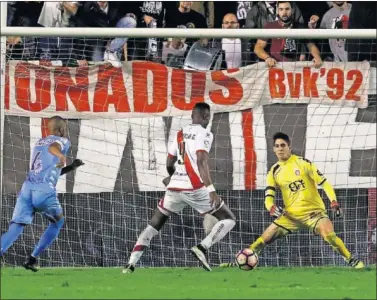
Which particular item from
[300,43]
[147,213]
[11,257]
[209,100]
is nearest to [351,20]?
[300,43]

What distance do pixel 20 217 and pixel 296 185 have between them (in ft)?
10.2

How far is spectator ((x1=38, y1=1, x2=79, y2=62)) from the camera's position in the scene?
55.5 ft

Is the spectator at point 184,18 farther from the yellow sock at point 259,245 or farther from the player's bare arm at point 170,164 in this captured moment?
the yellow sock at point 259,245

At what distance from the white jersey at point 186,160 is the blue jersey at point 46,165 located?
1201 mm

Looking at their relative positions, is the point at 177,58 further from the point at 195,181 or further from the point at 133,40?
the point at 195,181

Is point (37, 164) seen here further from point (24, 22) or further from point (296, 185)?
point (296, 185)

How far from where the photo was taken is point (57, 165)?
1580 centimetres

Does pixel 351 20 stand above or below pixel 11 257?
above

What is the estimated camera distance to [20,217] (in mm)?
15711

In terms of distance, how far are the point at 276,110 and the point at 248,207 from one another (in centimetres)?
120

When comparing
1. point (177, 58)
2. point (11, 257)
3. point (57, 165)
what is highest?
point (177, 58)

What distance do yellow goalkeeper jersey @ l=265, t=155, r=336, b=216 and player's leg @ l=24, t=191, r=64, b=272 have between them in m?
2.35

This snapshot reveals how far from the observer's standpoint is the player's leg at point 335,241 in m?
16.0

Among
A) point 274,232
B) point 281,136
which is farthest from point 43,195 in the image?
point 281,136
